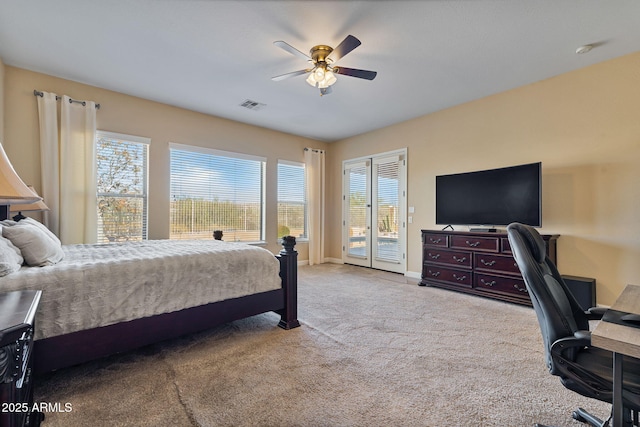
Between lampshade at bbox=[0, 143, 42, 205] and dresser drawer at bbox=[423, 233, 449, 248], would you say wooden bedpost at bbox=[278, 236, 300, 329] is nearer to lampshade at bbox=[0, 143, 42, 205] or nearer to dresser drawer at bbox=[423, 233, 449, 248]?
lampshade at bbox=[0, 143, 42, 205]

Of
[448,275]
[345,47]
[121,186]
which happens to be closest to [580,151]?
[448,275]

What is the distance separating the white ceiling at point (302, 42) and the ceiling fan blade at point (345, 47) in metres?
0.21

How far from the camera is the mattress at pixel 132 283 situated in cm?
171

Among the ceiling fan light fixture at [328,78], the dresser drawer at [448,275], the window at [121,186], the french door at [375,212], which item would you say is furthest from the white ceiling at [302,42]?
the dresser drawer at [448,275]

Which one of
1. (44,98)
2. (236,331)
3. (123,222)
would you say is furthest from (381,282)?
(44,98)

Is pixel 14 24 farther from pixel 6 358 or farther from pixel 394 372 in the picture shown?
pixel 394 372

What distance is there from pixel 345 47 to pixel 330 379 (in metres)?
2.59

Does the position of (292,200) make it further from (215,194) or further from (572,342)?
(572,342)

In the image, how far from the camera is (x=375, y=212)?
5793mm

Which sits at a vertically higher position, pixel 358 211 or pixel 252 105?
pixel 252 105

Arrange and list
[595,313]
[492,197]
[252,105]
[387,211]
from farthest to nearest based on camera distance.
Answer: [387,211], [252,105], [492,197], [595,313]

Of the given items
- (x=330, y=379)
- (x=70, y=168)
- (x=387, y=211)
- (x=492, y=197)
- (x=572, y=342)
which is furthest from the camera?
(x=387, y=211)

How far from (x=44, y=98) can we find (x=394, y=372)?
4768 millimetres

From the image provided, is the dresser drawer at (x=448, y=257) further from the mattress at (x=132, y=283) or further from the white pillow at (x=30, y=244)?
the white pillow at (x=30, y=244)
